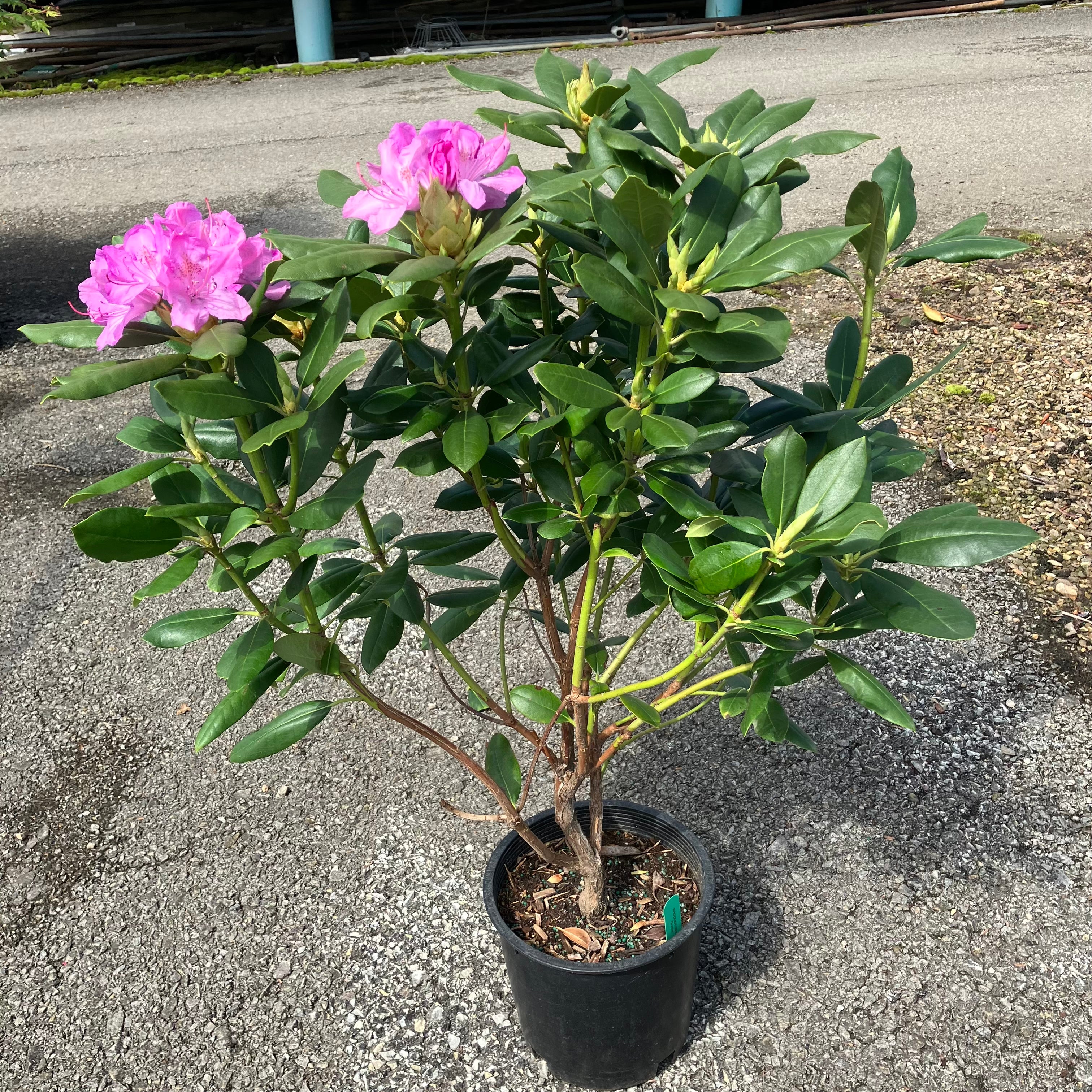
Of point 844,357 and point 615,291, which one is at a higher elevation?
point 615,291

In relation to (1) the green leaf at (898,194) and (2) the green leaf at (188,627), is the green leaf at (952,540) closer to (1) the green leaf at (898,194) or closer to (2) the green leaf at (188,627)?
(1) the green leaf at (898,194)

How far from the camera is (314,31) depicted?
912 cm

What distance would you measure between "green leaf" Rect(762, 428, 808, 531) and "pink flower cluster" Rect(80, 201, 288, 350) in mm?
585

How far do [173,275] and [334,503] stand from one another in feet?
0.96

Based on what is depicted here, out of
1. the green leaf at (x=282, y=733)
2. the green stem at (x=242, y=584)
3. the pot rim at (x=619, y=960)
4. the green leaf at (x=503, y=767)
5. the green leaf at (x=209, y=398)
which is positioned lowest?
the pot rim at (x=619, y=960)

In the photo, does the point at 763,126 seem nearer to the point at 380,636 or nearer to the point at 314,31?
the point at 380,636

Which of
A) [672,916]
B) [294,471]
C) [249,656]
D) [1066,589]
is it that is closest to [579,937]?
[672,916]

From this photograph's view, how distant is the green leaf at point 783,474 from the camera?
1.13 m

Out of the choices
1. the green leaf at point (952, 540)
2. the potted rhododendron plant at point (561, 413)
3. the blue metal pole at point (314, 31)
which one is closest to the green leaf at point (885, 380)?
the potted rhododendron plant at point (561, 413)

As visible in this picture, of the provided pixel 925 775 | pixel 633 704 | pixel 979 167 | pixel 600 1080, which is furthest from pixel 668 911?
pixel 979 167

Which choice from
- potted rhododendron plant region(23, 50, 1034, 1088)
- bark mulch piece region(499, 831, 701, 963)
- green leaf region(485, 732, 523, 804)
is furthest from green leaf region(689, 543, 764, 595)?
bark mulch piece region(499, 831, 701, 963)

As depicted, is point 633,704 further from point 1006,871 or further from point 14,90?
point 14,90

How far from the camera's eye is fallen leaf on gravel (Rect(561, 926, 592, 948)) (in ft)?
5.98

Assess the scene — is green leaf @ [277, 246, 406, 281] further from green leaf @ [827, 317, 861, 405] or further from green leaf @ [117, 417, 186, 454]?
green leaf @ [827, 317, 861, 405]
